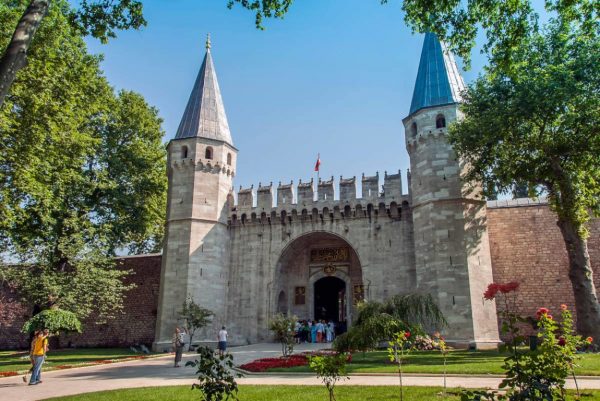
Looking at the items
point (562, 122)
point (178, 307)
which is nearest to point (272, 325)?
point (178, 307)

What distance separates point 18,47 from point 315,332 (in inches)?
688

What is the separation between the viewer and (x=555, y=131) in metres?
15.6

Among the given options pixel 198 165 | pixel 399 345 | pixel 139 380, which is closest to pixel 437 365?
pixel 399 345

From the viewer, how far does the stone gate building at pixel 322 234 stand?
731 inches

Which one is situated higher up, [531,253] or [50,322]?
[531,253]

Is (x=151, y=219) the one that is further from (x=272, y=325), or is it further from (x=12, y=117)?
(x=272, y=325)

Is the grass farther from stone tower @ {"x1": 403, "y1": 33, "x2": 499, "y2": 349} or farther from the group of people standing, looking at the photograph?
the group of people standing

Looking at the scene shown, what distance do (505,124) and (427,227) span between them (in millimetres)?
5354

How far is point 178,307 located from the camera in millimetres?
20609

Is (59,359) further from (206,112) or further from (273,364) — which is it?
(206,112)

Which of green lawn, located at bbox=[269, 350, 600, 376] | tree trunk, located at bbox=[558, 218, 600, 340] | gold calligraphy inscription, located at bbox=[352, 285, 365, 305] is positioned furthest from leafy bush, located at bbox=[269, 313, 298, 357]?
tree trunk, located at bbox=[558, 218, 600, 340]

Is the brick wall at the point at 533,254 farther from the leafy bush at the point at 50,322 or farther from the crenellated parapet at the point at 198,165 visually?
the leafy bush at the point at 50,322

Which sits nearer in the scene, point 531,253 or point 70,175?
point 70,175

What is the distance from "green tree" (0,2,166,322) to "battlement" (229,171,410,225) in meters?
5.52
